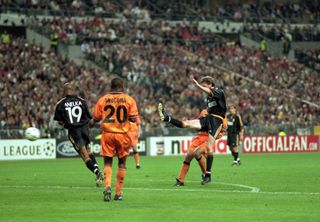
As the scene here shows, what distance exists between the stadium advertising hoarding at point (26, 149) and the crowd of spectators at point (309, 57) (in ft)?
85.3

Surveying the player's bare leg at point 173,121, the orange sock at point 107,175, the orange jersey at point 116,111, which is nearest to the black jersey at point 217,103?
the player's bare leg at point 173,121

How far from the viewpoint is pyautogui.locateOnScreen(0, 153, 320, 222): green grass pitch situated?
1423 centimetres

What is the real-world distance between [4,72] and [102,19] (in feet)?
41.1

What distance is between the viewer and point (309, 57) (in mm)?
61375

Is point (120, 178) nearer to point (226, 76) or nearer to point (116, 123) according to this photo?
point (116, 123)

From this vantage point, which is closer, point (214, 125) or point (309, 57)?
point (214, 125)

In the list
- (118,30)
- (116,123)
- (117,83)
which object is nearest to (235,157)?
(116,123)

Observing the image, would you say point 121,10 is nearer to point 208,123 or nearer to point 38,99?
point 38,99

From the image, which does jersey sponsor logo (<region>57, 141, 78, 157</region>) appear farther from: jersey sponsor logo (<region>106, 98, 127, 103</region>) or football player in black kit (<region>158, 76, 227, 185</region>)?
jersey sponsor logo (<region>106, 98, 127, 103</region>)

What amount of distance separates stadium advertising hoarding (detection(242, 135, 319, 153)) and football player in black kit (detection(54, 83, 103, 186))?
26331 millimetres

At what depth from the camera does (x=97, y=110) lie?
16.8m

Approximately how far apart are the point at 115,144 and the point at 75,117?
4.61 m

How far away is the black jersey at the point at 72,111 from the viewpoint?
68.7 ft

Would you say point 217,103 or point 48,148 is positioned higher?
point 217,103
